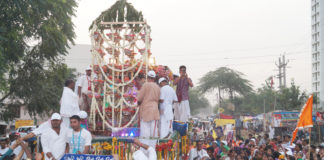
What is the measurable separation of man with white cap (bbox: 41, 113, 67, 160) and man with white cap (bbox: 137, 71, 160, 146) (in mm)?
2758

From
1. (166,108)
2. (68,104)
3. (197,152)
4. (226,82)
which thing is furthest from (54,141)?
(226,82)

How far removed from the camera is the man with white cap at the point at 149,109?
29.9ft

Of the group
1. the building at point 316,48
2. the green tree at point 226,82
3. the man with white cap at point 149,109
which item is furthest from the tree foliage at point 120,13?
the building at point 316,48

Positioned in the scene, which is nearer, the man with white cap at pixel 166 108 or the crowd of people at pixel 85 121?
the crowd of people at pixel 85 121

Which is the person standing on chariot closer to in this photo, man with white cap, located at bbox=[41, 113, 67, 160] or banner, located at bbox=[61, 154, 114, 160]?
man with white cap, located at bbox=[41, 113, 67, 160]

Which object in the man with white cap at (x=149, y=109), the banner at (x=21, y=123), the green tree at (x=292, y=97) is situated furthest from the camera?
the green tree at (x=292, y=97)

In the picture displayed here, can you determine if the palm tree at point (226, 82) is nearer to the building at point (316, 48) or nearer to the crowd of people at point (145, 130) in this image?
the building at point (316, 48)

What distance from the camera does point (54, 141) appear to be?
664 centimetres

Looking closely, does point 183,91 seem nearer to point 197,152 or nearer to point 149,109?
point 197,152

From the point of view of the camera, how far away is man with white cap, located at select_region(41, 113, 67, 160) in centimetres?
657

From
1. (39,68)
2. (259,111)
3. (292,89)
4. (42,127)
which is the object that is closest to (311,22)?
(259,111)

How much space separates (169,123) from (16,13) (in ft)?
22.6

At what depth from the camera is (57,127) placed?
6.76 m

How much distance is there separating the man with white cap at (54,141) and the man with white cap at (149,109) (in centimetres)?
276
